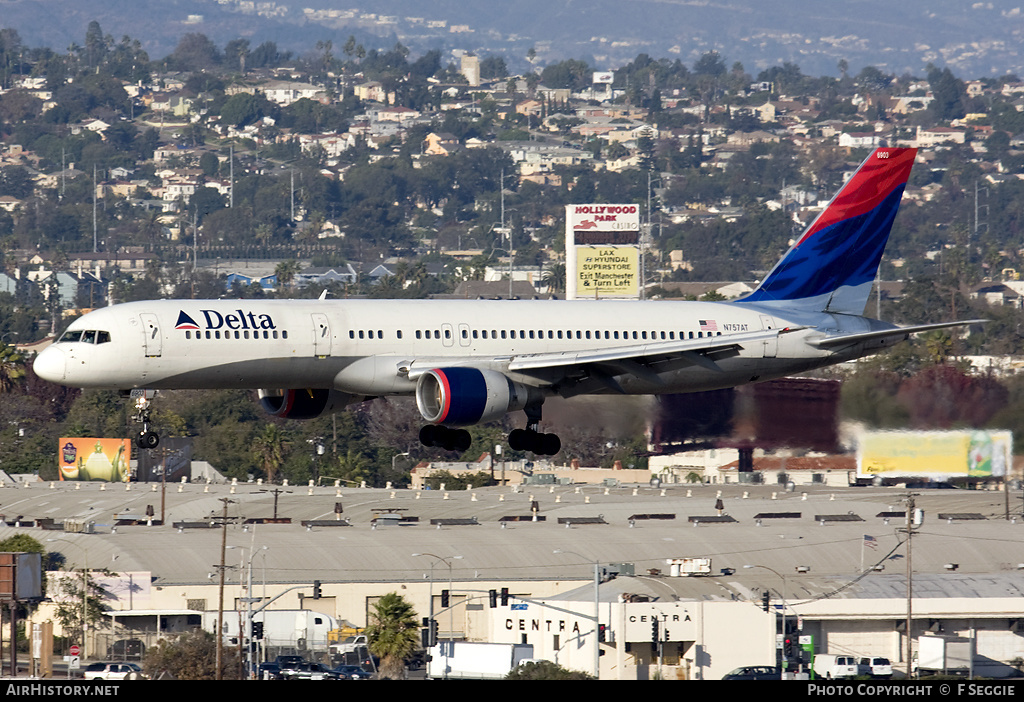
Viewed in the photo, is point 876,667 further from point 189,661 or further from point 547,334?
point 547,334

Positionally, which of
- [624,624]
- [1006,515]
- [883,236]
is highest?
[883,236]

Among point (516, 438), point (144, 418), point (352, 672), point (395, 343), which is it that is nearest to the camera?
point (144, 418)

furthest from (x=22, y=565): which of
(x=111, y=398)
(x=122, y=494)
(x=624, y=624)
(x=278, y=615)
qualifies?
(x=111, y=398)

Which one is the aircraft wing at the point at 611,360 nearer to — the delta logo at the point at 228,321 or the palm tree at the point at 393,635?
the delta logo at the point at 228,321

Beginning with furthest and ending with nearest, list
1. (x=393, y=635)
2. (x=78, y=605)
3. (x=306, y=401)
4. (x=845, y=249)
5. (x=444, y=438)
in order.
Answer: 1. (x=78, y=605)
2. (x=393, y=635)
3. (x=845, y=249)
4. (x=306, y=401)
5. (x=444, y=438)

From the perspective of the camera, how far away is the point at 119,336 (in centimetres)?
4712

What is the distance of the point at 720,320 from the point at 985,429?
15621 millimetres

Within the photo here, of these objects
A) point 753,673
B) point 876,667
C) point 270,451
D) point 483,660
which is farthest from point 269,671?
point 270,451

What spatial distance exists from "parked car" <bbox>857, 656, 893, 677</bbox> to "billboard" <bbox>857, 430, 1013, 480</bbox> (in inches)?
487

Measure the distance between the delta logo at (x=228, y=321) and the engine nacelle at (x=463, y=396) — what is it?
496 centimetres

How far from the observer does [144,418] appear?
48.3m

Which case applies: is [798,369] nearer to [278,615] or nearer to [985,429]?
[985,429]

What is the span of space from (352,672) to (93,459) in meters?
88.4

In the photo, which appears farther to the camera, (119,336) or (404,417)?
(404,417)
